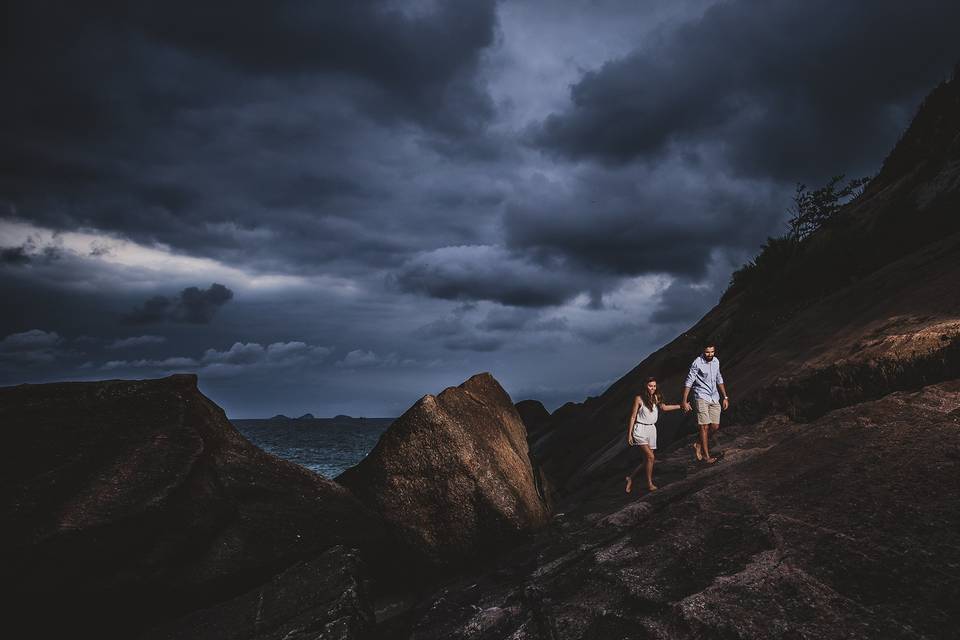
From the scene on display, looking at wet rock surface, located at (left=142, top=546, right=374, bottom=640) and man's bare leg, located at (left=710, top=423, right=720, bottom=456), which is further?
man's bare leg, located at (left=710, top=423, right=720, bottom=456)

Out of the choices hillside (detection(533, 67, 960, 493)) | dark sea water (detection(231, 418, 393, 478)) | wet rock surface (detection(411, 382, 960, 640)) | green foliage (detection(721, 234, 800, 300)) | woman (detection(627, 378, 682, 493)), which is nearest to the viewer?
wet rock surface (detection(411, 382, 960, 640))

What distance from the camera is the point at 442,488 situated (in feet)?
28.4

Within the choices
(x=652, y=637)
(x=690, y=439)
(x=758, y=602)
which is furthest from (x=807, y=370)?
(x=652, y=637)

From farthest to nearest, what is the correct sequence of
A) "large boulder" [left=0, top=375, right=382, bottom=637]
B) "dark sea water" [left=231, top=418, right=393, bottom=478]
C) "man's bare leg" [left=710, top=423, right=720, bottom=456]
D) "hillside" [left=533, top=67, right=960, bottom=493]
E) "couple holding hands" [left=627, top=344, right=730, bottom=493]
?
"dark sea water" [left=231, top=418, right=393, bottom=478], "man's bare leg" [left=710, top=423, right=720, bottom=456], "couple holding hands" [left=627, top=344, right=730, bottom=493], "hillside" [left=533, top=67, right=960, bottom=493], "large boulder" [left=0, top=375, right=382, bottom=637]

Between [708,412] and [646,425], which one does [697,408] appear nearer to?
[708,412]

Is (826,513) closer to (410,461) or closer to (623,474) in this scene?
(410,461)

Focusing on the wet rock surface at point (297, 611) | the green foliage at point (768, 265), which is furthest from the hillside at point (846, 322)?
the wet rock surface at point (297, 611)

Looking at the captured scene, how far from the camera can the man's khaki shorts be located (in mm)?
10125

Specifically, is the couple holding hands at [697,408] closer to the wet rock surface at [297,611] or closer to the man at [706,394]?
the man at [706,394]

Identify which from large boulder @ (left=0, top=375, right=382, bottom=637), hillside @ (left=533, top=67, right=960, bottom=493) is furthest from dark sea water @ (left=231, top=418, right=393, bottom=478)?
large boulder @ (left=0, top=375, right=382, bottom=637)

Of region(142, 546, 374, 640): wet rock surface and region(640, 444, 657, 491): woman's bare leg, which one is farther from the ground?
region(640, 444, 657, 491): woman's bare leg

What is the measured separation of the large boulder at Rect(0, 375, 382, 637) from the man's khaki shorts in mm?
6931

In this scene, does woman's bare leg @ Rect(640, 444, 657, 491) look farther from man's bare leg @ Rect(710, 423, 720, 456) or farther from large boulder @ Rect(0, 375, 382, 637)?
large boulder @ Rect(0, 375, 382, 637)

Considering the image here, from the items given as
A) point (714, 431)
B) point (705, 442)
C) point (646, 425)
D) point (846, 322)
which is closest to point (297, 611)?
point (646, 425)
